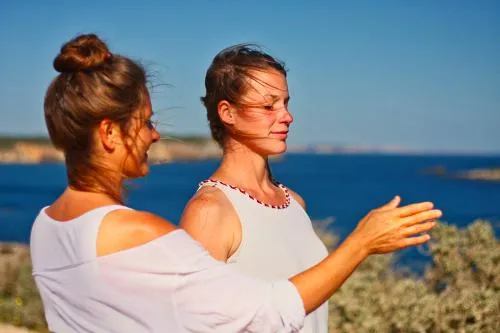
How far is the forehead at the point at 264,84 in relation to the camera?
9.05 ft

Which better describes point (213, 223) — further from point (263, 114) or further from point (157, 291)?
point (157, 291)

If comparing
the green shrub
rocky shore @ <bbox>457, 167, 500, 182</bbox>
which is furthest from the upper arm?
rocky shore @ <bbox>457, 167, 500, 182</bbox>

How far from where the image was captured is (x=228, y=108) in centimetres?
281

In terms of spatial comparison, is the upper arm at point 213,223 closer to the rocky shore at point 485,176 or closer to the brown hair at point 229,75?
the brown hair at point 229,75

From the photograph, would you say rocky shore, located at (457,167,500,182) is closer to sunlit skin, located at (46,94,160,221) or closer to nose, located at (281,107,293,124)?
nose, located at (281,107,293,124)

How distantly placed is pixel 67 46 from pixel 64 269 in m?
0.53

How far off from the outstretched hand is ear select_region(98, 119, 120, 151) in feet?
2.03

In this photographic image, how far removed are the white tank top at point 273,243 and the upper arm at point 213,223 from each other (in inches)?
1.6

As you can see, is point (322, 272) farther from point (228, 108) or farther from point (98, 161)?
point (228, 108)

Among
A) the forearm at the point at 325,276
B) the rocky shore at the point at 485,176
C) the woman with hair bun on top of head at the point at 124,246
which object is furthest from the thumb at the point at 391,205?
the rocky shore at the point at 485,176

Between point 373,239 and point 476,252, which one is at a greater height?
point 373,239

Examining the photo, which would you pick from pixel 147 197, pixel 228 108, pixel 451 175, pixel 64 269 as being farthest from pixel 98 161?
pixel 451 175

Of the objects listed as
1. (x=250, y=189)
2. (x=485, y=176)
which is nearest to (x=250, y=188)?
(x=250, y=189)

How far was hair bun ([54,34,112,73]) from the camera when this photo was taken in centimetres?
188
